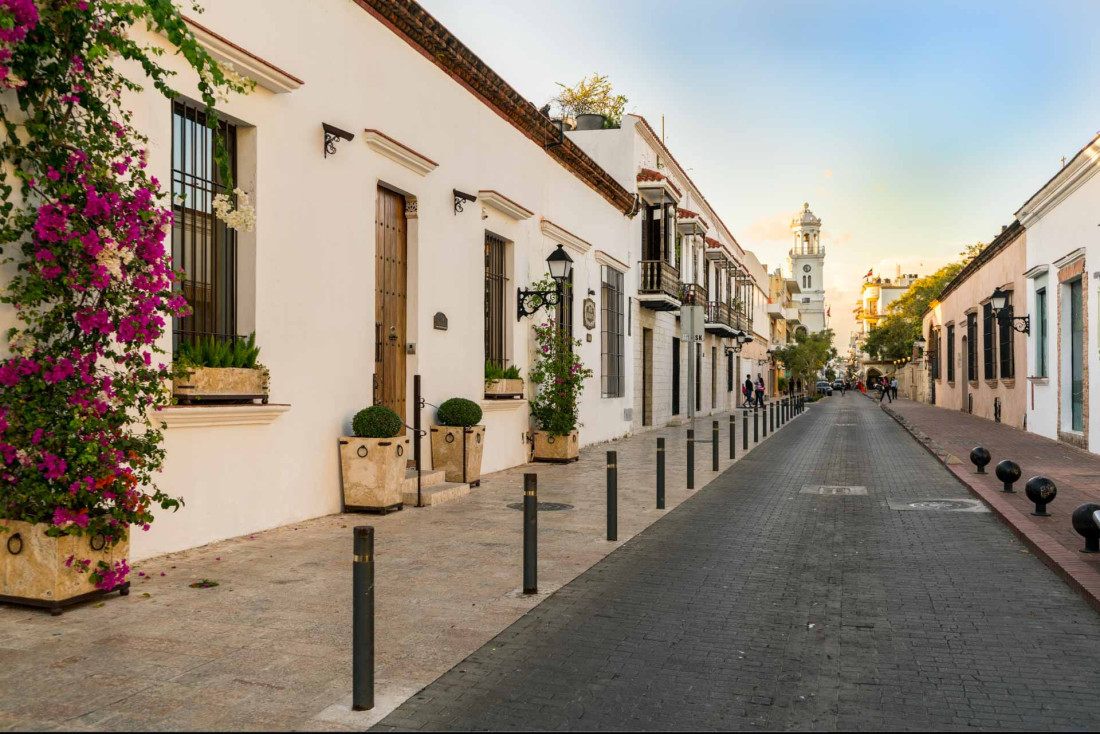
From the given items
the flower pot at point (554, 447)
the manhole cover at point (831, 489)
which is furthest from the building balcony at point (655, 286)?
the manhole cover at point (831, 489)

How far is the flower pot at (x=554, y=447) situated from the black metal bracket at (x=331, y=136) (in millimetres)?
7268

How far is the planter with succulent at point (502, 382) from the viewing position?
13477 millimetres

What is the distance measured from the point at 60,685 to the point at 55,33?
3.87m

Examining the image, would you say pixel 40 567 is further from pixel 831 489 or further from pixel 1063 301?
pixel 1063 301

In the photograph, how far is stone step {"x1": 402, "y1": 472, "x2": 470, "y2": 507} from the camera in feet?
32.3

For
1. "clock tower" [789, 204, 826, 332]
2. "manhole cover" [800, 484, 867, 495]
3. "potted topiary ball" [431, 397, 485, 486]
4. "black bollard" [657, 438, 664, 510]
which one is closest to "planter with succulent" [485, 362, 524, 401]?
"potted topiary ball" [431, 397, 485, 486]

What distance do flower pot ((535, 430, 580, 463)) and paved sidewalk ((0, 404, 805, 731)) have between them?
6271 millimetres

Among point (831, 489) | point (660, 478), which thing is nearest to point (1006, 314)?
point (831, 489)

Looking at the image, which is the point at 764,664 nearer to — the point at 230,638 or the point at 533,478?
the point at 533,478

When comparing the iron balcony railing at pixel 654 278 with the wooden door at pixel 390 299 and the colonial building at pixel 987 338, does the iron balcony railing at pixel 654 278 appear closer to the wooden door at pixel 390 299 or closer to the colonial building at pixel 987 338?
the colonial building at pixel 987 338

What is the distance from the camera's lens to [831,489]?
12.0 meters

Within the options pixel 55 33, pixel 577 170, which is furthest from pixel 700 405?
pixel 55 33

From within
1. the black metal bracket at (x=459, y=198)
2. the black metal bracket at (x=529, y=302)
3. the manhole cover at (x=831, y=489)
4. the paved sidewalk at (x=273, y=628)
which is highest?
the black metal bracket at (x=459, y=198)

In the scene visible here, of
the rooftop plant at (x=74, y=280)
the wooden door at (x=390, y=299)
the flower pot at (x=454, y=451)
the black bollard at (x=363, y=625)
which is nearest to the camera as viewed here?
the black bollard at (x=363, y=625)
